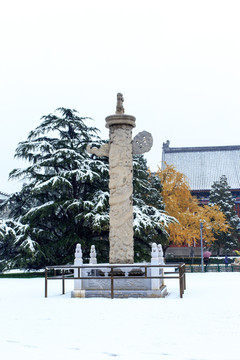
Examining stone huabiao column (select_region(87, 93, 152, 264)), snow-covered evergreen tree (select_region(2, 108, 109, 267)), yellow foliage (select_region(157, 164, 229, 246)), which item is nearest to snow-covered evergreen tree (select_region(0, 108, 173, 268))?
snow-covered evergreen tree (select_region(2, 108, 109, 267))

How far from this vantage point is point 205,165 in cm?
6462

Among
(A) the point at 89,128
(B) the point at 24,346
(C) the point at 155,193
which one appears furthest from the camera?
(C) the point at 155,193

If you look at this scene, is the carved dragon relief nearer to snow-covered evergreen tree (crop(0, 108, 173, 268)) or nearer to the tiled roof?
snow-covered evergreen tree (crop(0, 108, 173, 268))

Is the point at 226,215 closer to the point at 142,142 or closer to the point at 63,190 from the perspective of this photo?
the point at 63,190

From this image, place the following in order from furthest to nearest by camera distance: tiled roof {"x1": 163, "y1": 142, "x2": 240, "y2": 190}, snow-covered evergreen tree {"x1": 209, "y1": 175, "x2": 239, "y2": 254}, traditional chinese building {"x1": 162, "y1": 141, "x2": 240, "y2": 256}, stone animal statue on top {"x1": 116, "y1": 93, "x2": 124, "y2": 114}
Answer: tiled roof {"x1": 163, "y1": 142, "x2": 240, "y2": 190}, traditional chinese building {"x1": 162, "y1": 141, "x2": 240, "y2": 256}, snow-covered evergreen tree {"x1": 209, "y1": 175, "x2": 239, "y2": 254}, stone animal statue on top {"x1": 116, "y1": 93, "x2": 124, "y2": 114}

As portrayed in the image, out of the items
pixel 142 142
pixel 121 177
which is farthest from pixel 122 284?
pixel 142 142

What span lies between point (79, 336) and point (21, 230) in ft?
69.7

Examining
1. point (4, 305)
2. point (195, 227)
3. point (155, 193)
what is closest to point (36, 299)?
point (4, 305)

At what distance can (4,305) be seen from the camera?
14.2 m

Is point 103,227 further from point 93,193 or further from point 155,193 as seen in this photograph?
point 155,193

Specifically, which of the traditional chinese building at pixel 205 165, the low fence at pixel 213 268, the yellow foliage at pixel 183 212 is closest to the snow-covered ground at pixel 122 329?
the low fence at pixel 213 268

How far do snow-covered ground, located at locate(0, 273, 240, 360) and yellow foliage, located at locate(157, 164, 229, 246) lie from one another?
25083 mm

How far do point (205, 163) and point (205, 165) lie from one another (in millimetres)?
584

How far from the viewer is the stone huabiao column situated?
16.4 metres
